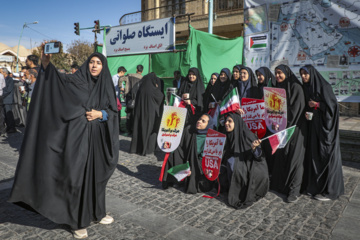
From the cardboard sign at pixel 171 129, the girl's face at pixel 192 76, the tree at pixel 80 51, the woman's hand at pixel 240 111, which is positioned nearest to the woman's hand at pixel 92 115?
the cardboard sign at pixel 171 129

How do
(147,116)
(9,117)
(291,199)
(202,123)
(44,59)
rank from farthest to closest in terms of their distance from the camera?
(9,117) → (147,116) → (202,123) → (291,199) → (44,59)

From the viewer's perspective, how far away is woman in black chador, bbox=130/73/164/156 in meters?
7.09

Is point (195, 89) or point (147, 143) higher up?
point (195, 89)

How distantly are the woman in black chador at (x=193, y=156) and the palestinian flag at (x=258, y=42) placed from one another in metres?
3.56

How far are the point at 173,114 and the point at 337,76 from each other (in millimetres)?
3808

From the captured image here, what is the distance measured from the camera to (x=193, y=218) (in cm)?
354

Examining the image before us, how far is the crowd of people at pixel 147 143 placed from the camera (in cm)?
287

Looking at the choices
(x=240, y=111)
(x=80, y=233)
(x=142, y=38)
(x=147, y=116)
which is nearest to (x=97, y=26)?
(x=142, y=38)

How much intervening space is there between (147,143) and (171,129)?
254 centimetres

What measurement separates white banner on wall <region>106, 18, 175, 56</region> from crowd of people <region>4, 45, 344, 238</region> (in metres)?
2.35

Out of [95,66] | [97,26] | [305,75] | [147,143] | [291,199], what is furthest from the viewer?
[97,26]

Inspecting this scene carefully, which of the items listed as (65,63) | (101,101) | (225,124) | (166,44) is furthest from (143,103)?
(65,63)

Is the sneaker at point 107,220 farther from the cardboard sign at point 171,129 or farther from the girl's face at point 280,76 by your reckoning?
the girl's face at point 280,76

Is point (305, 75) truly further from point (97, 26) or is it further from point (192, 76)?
point (97, 26)
